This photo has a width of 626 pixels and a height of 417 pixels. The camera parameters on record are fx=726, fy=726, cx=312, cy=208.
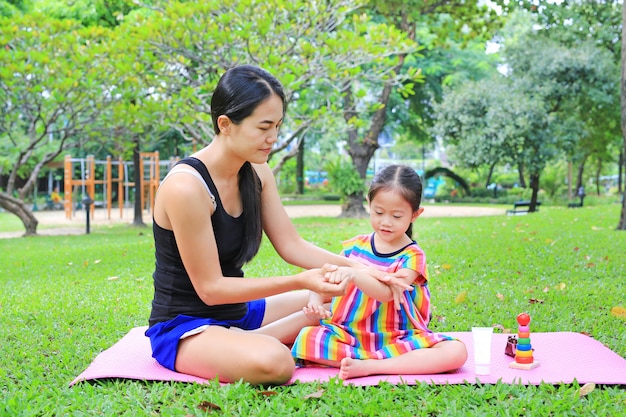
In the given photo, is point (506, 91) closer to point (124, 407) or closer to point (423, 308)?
point (423, 308)

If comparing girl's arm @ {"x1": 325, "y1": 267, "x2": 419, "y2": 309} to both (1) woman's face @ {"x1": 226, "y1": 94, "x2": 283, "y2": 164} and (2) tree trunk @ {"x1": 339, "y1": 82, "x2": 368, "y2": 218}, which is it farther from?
(2) tree trunk @ {"x1": 339, "y1": 82, "x2": 368, "y2": 218}

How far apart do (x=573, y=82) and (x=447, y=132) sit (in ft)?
11.0

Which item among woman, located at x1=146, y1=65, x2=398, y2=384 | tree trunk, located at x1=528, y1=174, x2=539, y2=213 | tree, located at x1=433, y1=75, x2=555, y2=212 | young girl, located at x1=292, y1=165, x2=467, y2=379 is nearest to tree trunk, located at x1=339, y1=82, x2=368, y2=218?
tree, located at x1=433, y1=75, x2=555, y2=212

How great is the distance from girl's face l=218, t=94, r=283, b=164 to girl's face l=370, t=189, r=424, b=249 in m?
0.65

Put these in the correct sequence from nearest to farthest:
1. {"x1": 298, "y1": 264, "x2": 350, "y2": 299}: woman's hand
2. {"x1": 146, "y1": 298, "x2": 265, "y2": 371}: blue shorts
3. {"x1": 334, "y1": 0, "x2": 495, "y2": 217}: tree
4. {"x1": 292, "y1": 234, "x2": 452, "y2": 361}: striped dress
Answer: {"x1": 298, "y1": 264, "x2": 350, "y2": 299}: woman's hand < {"x1": 146, "y1": 298, "x2": 265, "y2": 371}: blue shorts < {"x1": 292, "y1": 234, "x2": 452, "y2": 361}: striped dress < {"x1": 334, "y1": 0, "x2": 495, "y2": 217}: tree

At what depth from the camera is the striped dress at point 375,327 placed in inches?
140

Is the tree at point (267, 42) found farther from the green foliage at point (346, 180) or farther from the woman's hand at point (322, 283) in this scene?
the woman's hand at point (322, 283)

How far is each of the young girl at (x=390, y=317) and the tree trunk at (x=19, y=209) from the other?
1005 centimetres

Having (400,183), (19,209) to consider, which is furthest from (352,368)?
(19,209)

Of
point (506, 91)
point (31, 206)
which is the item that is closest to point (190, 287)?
point (506, 91)

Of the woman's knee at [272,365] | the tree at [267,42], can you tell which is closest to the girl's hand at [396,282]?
the woman's knee at [272,365]

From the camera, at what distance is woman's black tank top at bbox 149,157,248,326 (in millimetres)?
3451

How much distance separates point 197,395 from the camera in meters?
3.11

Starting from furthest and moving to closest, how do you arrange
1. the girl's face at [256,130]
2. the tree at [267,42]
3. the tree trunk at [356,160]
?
the tree trunk at [356,160]
the tree at [267,42]
the girl's face at [256,130]
